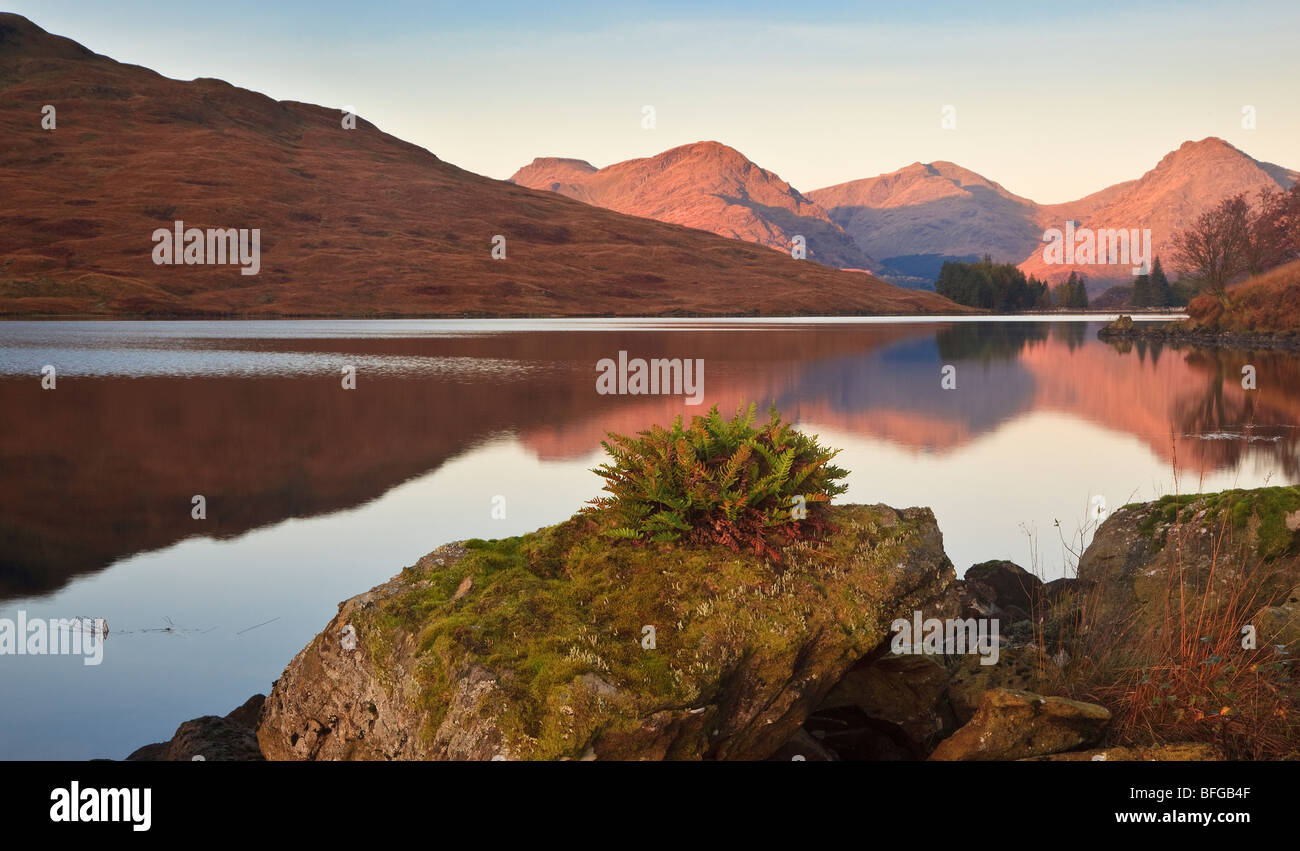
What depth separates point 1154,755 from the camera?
229 inches

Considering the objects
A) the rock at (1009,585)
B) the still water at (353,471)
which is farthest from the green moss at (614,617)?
the still water at (353,471)

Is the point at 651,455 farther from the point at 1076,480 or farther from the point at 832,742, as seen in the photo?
the point at 1076,480

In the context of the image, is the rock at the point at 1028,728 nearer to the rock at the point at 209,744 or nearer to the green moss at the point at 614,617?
the green moss at the point at 614,617

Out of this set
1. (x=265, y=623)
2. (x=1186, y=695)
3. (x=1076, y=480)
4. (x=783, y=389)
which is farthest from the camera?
(x=783, y=389)

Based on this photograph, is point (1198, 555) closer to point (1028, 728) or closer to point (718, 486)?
point (1028, 728)

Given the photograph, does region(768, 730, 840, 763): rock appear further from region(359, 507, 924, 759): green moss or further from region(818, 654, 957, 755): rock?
region(359, 507, 924, 759): green moss

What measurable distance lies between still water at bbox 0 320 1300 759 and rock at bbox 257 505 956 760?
2960 millimetres

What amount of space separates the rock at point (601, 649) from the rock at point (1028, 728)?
0.91 metres

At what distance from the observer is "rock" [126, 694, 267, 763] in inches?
275

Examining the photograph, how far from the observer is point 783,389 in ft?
119

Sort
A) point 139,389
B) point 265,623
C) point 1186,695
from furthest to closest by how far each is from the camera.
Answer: point 139,389, point 265,623, point 1186,695

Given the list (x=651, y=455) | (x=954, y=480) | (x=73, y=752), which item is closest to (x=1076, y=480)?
(x=954, y=480)

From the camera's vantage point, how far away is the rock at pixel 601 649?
554cm
